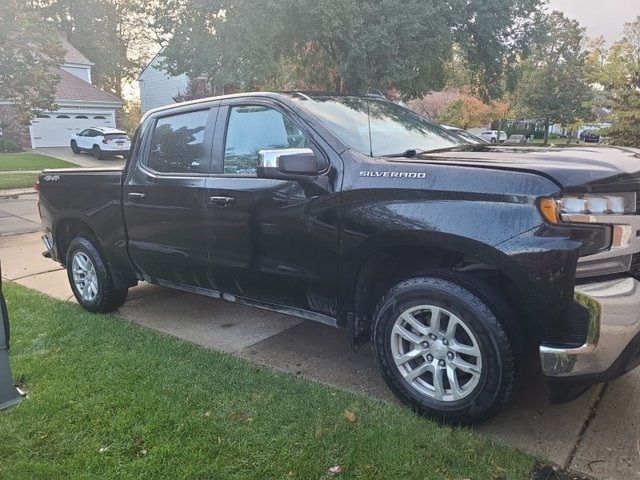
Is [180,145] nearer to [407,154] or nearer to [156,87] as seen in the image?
[407,154]

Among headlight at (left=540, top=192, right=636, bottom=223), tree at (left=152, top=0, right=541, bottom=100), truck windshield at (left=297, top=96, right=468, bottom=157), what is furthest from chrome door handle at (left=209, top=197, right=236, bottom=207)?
tree at (left=152, top=0, right=541, bottom=100)

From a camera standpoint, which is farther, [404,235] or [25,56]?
[25,56]

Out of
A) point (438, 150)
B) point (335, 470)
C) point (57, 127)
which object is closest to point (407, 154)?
point (438, 150)

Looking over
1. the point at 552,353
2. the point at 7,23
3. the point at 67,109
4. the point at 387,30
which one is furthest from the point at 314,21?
the point at 67,109

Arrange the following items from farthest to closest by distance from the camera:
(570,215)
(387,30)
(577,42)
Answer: (577,42), (387,30), (570,215)

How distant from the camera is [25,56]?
17422mm

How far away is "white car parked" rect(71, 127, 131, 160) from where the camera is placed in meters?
28.7

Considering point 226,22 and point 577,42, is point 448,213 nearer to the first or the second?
point 226,22

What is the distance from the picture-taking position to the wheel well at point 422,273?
2.86 m

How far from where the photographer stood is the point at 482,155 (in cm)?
327

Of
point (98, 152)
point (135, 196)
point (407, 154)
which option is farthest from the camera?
point (98, 152)

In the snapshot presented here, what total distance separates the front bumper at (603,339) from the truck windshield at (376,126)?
1.49 metres

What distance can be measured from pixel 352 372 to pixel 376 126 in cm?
171

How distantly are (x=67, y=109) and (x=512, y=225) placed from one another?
3585 cm
